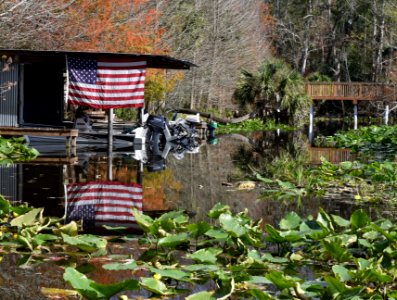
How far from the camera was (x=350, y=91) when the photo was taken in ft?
145

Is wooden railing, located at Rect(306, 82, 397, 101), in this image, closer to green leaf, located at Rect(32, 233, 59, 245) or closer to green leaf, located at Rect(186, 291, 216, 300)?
green leaf, located at Rect(32, 233, 59, 245)

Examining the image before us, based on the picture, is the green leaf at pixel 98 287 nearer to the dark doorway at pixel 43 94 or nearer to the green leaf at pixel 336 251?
the green leaf at pixel 336 251

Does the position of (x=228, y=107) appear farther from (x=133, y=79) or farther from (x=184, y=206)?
(x=184, y=206)

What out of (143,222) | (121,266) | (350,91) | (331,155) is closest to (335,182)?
(143,222)

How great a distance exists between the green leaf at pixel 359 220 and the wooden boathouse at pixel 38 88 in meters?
14.1

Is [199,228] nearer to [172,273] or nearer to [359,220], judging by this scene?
[172,273]

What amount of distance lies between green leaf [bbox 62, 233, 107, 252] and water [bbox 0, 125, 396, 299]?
219 mm

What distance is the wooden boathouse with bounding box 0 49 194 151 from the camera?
→ 20.5 meters

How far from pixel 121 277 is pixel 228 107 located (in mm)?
44118

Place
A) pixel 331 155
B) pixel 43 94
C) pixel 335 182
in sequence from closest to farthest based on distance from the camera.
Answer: pixel 335 182
pixel 331 155
pixel 43 94

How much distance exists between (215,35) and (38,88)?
2473 centimetres

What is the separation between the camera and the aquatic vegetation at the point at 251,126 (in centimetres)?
4153

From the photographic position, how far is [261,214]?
32.9ft

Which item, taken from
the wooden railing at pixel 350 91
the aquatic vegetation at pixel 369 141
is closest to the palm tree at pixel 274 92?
the wooden railing at pixel 350 91
